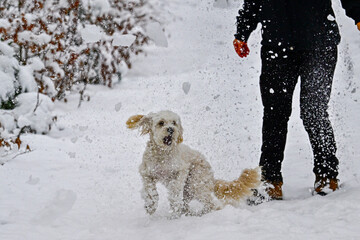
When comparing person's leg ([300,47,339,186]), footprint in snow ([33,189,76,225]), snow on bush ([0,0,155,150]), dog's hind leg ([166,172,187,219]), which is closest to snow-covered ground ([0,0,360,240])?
footprint in snow ([33,189,76,225])

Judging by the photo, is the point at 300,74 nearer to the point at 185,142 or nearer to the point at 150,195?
the point at 150,195

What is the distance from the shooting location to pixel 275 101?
298 cm

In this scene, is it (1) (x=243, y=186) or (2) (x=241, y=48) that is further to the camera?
(2) (x=241, y=48)

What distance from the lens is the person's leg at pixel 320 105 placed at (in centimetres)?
285

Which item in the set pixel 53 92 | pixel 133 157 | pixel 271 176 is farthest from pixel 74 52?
pixel 271 176

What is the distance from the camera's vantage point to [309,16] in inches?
112

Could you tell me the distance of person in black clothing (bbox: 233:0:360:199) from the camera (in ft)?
9.34

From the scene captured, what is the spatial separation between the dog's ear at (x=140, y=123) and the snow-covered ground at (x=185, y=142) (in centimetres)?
68

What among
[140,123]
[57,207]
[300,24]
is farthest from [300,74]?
[57,207]

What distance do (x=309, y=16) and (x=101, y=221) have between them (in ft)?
7.07

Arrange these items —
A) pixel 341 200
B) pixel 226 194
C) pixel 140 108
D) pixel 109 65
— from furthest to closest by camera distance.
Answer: pixel 109 65, pixel 140 108, pixel 226 194, pixel 341 200

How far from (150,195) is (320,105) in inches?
57.1

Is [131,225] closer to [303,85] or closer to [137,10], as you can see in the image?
[303,85]

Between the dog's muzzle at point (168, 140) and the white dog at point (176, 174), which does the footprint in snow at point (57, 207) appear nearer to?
the white dog at point (176, 174)
